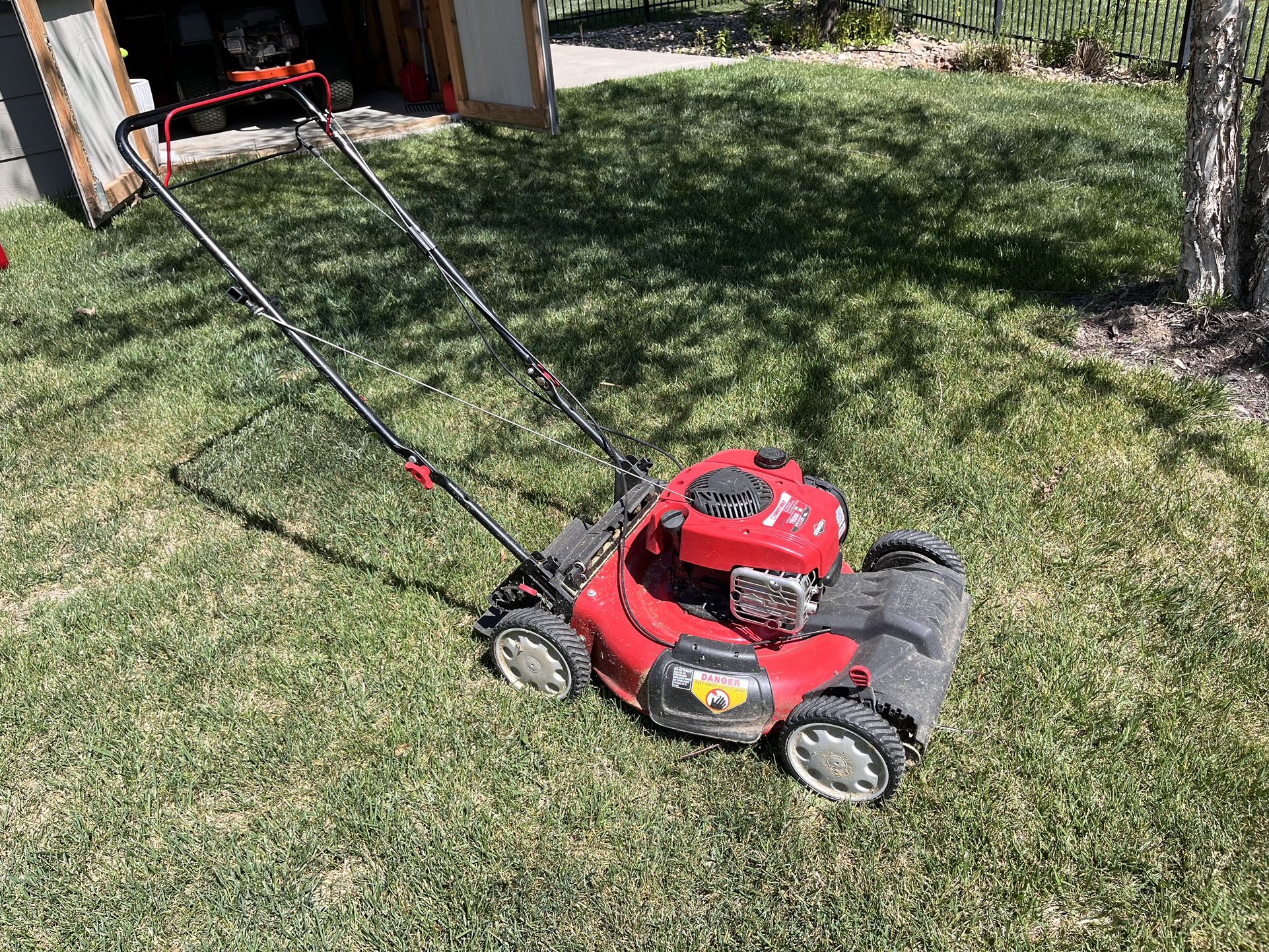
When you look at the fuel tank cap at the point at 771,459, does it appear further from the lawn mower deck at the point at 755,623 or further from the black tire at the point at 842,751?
the black tire at the point at 842,751

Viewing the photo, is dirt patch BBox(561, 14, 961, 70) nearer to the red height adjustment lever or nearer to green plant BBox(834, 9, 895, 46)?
green plant BBox(834, 9, 895, 46)

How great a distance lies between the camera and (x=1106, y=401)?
4.67 m

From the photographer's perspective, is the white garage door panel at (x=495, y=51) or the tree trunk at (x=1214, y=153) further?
the white garage door panel at (x=495, y=51)

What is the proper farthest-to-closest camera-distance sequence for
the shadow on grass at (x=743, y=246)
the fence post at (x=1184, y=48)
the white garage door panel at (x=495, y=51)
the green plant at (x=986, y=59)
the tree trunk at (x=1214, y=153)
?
the green plant at (x=986, y=59) → the fence post at (x=1184, y=48) → the white garage door panel at (x=495, y=51) → the shadow on grass at (x=743, y=246) → the tree trunk at (x=1214, y=153)

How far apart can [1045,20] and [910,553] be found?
12.8 metres

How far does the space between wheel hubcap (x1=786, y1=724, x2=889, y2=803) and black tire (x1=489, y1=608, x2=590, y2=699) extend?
734mm

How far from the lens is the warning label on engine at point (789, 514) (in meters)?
2.93

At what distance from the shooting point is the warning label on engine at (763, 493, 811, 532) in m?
2.93

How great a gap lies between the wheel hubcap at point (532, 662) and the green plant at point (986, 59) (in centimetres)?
996

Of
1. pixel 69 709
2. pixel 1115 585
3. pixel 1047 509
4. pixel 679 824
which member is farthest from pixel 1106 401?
pixel 69 709

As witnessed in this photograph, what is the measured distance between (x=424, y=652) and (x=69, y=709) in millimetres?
1211

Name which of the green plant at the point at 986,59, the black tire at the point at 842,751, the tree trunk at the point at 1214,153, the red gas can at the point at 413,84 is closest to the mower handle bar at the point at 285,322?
the black tire at the point at 842,751

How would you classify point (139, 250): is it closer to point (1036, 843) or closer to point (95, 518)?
point (95, 518)

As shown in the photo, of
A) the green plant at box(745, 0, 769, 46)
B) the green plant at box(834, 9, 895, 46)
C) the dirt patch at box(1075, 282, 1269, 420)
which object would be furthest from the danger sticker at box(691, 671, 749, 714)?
the green plant at box(745, 0, 769, 46)
